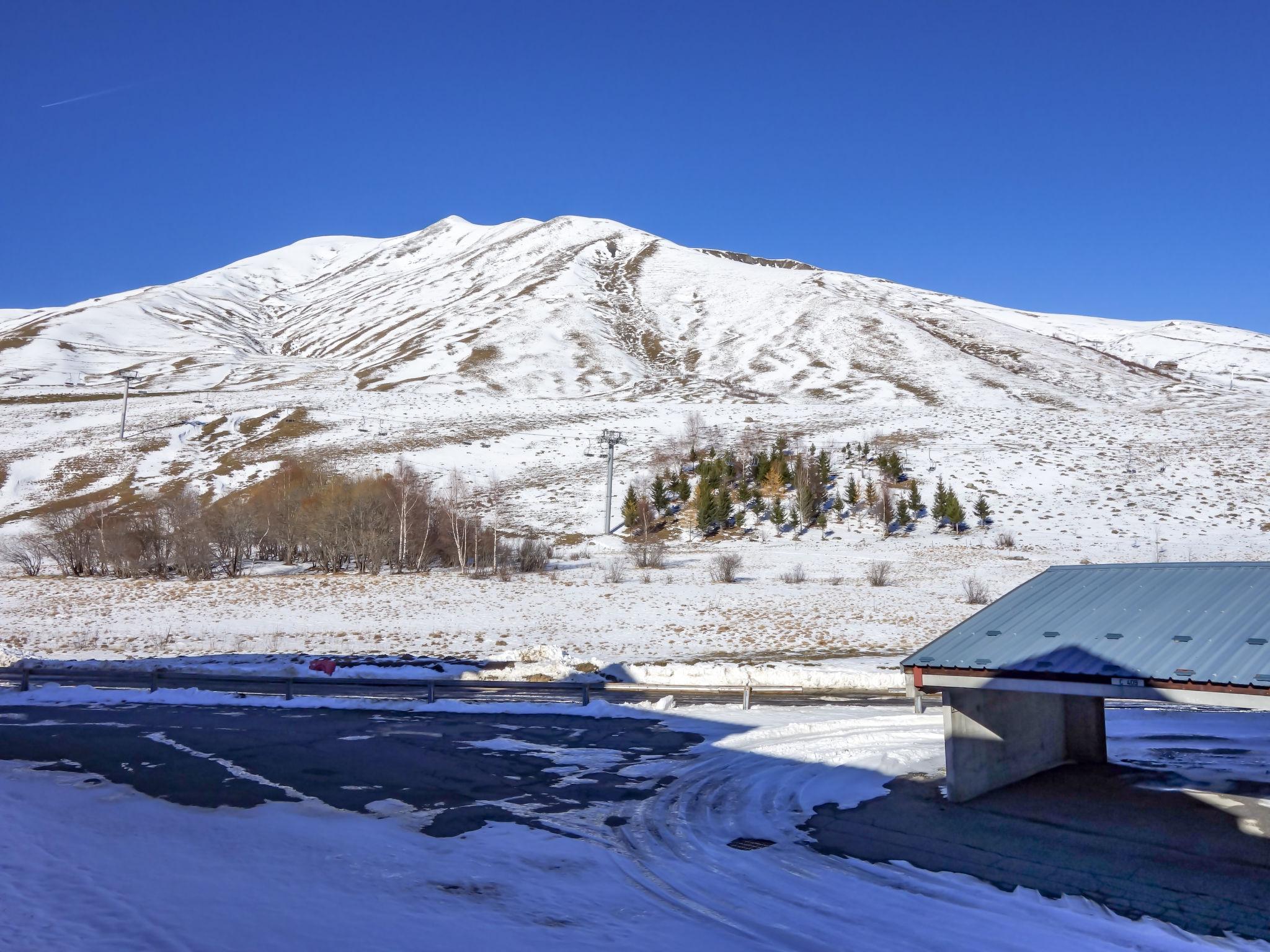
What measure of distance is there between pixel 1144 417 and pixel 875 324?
2534 inches

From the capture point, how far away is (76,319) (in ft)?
643

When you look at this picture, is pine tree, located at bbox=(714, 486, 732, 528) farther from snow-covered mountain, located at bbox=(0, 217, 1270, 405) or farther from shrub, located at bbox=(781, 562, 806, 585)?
snow-covered mountain, located at bbox=(0, 217, 1270, 405)

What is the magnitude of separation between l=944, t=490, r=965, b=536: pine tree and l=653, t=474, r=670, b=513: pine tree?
18367 mm

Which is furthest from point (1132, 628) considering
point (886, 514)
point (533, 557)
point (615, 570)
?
point (886, 514)

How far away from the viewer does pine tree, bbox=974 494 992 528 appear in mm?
56250

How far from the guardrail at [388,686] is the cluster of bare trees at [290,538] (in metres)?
21.3

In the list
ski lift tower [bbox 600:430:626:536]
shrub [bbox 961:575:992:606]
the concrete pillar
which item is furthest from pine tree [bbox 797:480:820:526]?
the concrete pillar

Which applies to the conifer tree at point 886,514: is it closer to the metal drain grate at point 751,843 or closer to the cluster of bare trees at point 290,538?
the cluster of bare trees at point 290,538

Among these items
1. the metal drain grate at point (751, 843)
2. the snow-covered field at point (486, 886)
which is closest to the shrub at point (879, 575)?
the snow-covered field at point (486, 886)

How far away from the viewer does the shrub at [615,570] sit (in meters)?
42.5

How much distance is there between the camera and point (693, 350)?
146 metres

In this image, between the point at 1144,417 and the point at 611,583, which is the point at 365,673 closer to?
the point at 611,583

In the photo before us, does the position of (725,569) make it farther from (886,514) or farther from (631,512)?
(886,514)

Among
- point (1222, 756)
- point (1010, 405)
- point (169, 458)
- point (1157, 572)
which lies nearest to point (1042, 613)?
point (1157, 572)
